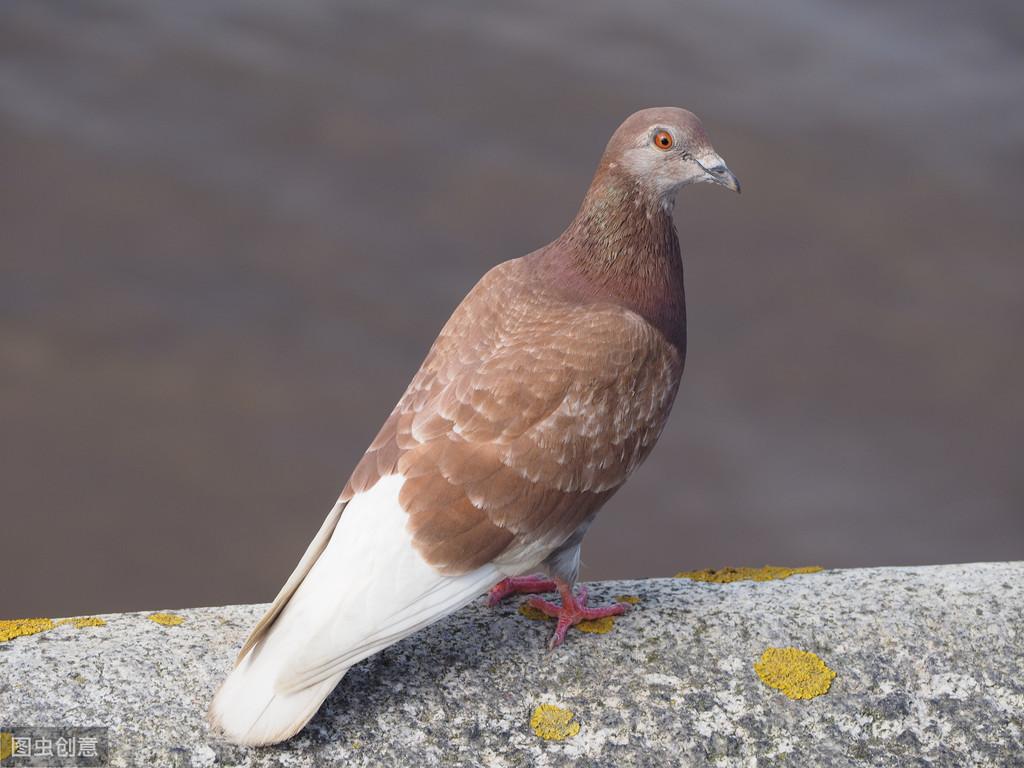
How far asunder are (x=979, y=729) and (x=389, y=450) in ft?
6.75

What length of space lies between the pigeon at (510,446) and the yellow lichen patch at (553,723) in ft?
1.23

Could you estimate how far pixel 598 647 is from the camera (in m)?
4.06

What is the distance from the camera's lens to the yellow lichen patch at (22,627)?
12.6 feet

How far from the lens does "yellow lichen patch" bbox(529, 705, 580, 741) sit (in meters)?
3.65

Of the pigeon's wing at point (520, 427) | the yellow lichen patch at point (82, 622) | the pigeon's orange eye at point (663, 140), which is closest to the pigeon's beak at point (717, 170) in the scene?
the pigeon's orange eye at point (663, 140)

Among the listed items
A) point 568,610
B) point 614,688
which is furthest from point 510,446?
point 614,688

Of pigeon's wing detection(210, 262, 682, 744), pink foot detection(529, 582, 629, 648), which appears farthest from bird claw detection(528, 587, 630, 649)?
pigeon's wing detection(210, 262, 682, 744)

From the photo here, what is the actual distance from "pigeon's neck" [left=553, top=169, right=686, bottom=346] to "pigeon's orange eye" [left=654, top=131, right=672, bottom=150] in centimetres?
15

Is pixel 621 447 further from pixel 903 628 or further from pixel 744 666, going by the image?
pixel 903 628

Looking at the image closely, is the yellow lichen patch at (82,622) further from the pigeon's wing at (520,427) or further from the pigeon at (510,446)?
the pigeon's wing at (520,427)

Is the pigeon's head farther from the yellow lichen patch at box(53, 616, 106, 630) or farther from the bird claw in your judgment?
the yellow lichen patch at box(53, 616, 106, 630)

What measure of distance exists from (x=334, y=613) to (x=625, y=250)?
1.63 metres

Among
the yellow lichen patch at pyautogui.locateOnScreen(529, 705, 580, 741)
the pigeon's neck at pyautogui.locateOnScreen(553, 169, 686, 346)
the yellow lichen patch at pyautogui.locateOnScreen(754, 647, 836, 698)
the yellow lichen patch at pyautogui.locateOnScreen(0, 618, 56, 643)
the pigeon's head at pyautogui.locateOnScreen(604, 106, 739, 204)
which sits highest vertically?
the pigeon's head at pyautogui.locateOnScreen(604, 106, 739, 204)

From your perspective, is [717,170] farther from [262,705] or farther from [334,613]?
[262,705]
